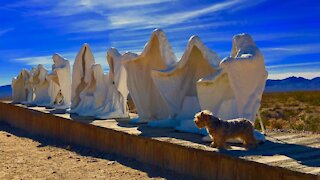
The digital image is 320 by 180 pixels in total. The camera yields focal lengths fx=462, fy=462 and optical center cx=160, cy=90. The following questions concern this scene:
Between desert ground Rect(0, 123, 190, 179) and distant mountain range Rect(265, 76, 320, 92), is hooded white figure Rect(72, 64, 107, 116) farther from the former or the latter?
distant mountain range Rect(265, 76, 320, 92)

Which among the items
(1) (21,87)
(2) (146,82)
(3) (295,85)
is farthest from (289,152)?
(3) (295,85)

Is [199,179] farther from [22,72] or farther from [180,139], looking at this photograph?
[22,72]

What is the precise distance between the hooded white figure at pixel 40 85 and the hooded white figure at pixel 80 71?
12.1 feet

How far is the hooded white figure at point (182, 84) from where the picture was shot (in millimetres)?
10531

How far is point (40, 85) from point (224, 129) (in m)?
13.8

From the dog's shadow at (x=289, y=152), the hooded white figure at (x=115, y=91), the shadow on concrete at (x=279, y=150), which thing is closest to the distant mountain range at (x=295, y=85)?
the hooded white figure at (x=115, y=91)

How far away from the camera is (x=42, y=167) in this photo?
9.22m

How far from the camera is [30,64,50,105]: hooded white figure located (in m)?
19.2

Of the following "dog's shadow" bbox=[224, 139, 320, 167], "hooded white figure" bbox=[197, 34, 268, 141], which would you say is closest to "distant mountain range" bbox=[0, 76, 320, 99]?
"hooded white figure" bbox=[197, 34, 268, 141]

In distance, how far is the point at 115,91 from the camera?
43.8 feet

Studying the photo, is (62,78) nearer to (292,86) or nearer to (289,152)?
(289,152)

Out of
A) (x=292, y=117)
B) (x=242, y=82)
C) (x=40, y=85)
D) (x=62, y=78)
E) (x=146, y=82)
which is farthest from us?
(x=292, y=117)

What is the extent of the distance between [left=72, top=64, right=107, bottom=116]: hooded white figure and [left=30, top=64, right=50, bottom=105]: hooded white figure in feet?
14.0

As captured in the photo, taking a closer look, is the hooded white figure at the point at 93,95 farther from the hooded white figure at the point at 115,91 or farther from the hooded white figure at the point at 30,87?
the hooded white figure at the point at 30,87
